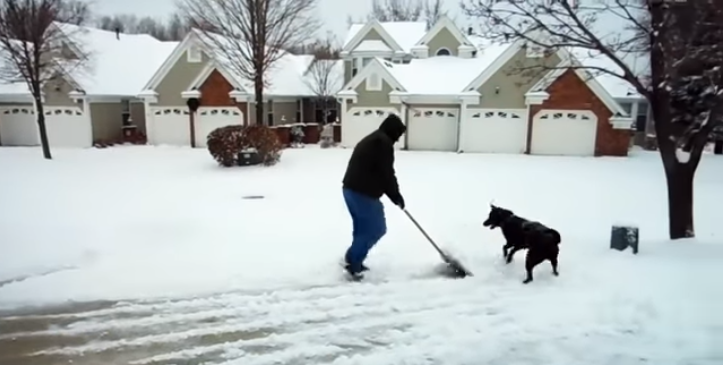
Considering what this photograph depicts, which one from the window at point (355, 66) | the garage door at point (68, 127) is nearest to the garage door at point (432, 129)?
the window at point (355, 66)

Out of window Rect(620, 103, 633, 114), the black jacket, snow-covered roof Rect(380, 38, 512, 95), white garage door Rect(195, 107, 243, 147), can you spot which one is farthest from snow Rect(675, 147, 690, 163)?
window Rect(620, 103, 633, 114)

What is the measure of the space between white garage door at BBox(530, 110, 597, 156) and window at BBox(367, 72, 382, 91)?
6.63m

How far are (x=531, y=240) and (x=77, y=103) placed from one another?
2413 centimetres

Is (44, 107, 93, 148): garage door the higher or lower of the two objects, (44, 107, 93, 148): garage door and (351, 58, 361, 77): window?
the lower

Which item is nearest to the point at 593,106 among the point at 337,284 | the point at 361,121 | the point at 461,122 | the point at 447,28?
the point at 461,122

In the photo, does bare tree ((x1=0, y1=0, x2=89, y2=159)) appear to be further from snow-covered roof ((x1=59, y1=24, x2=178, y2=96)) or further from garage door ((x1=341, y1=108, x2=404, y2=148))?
garage door ((x1=341, y1=108, x2=404, y2=148))

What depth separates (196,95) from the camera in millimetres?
23422

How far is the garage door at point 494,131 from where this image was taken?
21.4 m

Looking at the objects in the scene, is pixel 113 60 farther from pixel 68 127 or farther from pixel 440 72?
pixel 440 72

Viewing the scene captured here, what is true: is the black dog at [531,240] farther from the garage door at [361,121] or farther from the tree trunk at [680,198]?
the garage door at [361,121]

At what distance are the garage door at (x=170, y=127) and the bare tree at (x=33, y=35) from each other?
4.71 m

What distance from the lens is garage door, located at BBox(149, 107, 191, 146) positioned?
24.2 m

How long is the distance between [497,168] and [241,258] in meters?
11.6

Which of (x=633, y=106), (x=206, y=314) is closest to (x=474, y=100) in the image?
(x=633, y=106)
